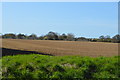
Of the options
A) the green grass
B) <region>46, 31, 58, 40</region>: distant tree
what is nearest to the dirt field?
the green grass

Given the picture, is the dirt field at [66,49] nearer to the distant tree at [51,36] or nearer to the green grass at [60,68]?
the green grass at [60,68]

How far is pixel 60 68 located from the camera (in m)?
8.94

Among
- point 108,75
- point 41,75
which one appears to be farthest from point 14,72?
point 108,75

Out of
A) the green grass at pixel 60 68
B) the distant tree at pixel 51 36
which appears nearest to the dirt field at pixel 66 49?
the green grass at pixel 60 68

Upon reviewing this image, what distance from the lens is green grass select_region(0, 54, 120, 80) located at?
28.1ft

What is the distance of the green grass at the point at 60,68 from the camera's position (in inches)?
337

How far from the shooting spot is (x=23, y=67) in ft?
29.8

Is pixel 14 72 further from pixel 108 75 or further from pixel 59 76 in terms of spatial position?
pixel 108 75

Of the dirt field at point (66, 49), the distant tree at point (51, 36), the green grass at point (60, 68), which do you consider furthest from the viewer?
the distant tree at point (51, 36)

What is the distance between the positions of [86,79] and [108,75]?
866 mm

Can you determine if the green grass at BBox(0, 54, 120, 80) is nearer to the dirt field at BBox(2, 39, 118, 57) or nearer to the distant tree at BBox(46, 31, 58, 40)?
the dirt field at BBox(2, 39, 118, 57)

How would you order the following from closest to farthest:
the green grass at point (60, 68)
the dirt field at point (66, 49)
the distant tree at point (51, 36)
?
the green grass at point (60, 68) → the dirt field at point (66, 49) → the distant tree at point (51, 36)

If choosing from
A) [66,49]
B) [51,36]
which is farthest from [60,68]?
[51,36]

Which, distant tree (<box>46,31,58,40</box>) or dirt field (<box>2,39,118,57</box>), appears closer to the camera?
dirt field (<box>2,39,118,57</box>)
